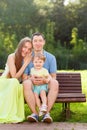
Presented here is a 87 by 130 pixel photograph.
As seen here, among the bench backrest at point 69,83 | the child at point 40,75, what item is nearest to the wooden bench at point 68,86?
the bench backrest at point 69,83

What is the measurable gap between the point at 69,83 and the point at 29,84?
1297 millimetres

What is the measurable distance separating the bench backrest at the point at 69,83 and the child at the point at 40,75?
814 mm

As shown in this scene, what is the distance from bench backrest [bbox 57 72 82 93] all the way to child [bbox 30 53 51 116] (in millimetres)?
814

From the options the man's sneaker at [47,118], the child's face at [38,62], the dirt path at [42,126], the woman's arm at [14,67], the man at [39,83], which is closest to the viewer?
the dirt path at [42,126]

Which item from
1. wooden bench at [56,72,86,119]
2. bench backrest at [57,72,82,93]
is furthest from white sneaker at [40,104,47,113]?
bench backrest at [57,72,82,93]

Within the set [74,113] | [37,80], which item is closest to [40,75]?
[37,80]

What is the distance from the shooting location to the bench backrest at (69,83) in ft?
25.2

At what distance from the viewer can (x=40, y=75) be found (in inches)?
271

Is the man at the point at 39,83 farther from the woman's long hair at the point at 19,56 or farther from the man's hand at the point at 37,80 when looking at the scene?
the woman's long hair at the point at 19,56

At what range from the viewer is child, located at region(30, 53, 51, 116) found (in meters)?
6.51

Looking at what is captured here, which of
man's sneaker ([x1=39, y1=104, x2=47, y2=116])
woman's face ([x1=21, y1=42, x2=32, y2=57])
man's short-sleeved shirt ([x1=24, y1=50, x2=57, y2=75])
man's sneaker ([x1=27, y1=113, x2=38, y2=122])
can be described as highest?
woman's face ([x1=21, y1=42, x2=32, y2=57])

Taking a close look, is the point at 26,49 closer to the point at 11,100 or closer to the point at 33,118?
the point at 11,100

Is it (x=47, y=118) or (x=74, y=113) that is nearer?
(x=47, y=118)

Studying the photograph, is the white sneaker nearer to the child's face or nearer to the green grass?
the child's face
